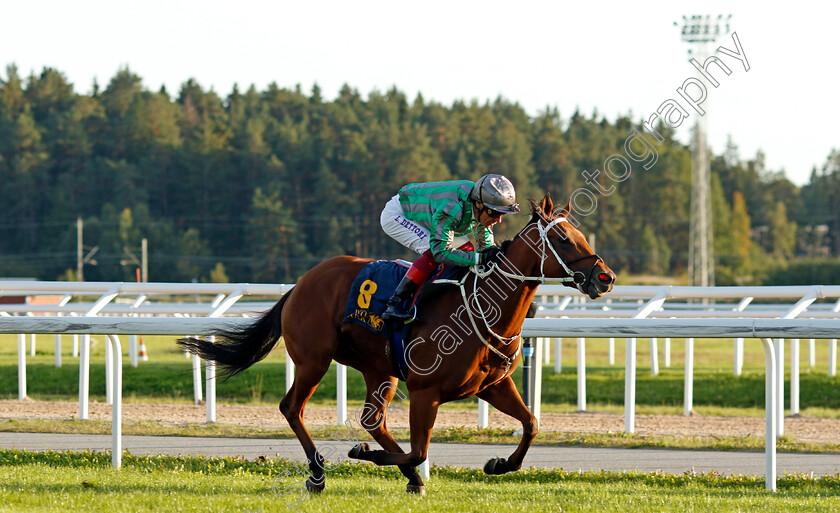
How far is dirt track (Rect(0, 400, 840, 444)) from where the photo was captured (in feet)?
27.6

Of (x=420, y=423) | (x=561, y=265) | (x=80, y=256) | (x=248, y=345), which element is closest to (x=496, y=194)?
(x=561, y=265)

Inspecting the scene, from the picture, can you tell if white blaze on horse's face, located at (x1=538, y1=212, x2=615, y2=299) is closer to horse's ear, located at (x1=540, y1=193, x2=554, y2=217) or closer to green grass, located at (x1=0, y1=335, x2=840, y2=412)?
horse's ear, located at (x1=540, y1=193, x2=554, y2=217)

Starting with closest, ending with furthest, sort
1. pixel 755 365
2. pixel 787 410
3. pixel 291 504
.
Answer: pixel 291 504, pixel 787 410, pixel 755 365

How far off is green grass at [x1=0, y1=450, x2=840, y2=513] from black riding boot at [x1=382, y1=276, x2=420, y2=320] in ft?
3.03

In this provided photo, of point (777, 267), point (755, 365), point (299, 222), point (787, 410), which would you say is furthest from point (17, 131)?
point (787, 410)

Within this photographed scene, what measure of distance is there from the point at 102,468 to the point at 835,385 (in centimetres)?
921

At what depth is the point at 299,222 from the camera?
58.4 m

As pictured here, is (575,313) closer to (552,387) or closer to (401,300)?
(552,387)

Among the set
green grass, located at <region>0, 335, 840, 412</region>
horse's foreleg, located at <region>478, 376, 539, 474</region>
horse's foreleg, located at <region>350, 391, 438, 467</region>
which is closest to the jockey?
horse's foreleg, located at <region>350, 391, 438, 467</region>

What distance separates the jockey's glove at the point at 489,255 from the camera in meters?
5.00

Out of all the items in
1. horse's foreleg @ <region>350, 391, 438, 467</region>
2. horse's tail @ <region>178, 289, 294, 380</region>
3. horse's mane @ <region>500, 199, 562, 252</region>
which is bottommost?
horse's foreleg @ <region>350, 391, 438, 467</region>

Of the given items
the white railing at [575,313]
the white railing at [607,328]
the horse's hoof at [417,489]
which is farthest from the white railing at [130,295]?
the horse's hoof at [417,489]

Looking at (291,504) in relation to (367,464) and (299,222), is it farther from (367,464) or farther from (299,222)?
(299,222)

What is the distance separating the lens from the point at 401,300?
16.7 ft
